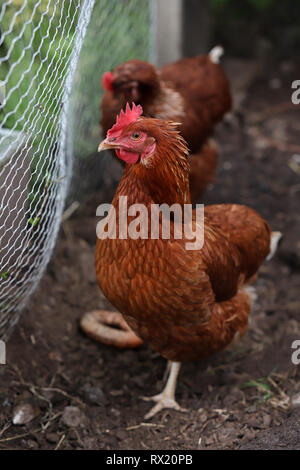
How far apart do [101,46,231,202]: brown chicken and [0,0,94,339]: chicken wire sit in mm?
778

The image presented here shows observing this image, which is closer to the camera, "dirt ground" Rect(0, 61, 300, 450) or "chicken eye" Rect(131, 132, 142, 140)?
"chicken eye" Rect(131, 132, 142, 140)

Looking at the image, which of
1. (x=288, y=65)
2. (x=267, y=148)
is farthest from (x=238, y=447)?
(x=288, y=65)

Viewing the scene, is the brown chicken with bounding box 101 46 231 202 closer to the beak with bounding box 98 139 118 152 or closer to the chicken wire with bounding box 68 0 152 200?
the chicken wire with bounding box 68 0 152 200

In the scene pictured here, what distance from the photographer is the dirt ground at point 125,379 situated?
7.87 feet

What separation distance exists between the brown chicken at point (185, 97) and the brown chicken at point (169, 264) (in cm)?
96

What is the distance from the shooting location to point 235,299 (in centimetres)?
267

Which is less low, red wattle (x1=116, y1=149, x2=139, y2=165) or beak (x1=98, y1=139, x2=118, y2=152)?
beak (x1=98, y1=139, x2=118, y2=152)

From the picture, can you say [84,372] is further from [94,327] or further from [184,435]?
[184,435]

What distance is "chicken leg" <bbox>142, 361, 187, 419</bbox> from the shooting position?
2623mm
